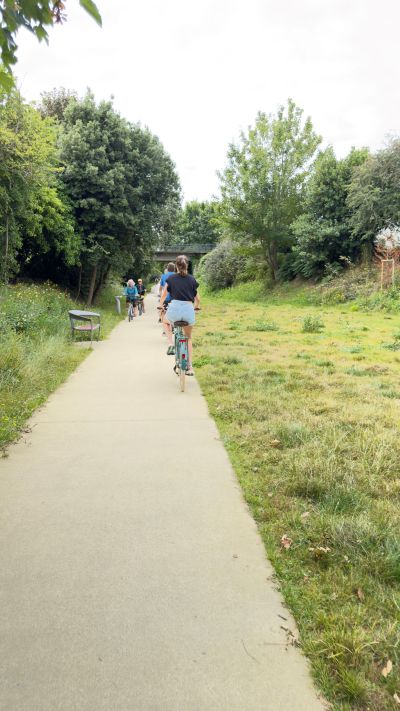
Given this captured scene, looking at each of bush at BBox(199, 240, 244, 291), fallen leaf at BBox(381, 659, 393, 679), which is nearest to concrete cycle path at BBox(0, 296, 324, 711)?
fallen leaf at BBox(381, 659, 393, 679)

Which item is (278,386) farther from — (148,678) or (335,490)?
(148,678)

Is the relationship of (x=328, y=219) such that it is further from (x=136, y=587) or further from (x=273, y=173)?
(x=136, y=587)

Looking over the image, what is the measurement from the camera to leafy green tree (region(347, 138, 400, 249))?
21609 mm

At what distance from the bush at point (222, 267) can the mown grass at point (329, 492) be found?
95.4ft

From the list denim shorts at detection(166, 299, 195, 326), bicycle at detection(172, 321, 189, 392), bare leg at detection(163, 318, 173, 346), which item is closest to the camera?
bicycle at detection(172, 321, 189, 392)

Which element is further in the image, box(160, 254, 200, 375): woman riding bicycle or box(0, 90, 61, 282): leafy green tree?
box(0, 90, 61, 282): leafy green tree

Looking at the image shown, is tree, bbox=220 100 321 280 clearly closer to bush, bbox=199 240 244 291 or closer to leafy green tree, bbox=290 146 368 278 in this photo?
leafy green tree, bbox=290 146 368 278

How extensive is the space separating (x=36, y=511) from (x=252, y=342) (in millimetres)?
9335

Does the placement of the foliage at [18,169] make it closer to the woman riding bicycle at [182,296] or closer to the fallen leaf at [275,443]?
the woman riding bicycle at [182,296]

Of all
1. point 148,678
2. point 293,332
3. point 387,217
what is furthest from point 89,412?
point 387,217

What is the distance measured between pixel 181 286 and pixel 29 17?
199 inches

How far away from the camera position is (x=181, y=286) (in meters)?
7.49

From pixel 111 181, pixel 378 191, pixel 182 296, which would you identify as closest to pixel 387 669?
pixel 182 296

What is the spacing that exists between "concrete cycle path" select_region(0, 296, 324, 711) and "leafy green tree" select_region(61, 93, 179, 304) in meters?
16.3
